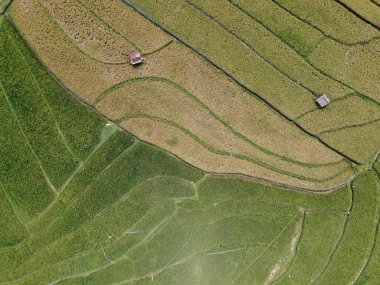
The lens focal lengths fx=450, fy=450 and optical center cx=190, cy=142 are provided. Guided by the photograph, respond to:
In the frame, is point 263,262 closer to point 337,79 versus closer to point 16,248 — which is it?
point 337,79

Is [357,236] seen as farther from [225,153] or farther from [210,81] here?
[210,81]

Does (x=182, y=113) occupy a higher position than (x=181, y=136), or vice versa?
(x=182, y=113)

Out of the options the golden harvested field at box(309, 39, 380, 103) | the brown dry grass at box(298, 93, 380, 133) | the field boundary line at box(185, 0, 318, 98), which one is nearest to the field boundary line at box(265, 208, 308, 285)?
the brown dry grass at box(298, 93, 380, 133)

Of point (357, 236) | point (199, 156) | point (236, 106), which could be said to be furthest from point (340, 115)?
point (199, 156)

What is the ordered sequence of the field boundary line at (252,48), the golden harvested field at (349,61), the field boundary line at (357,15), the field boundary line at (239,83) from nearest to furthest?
the field boundary line at (239,83) → the field boundary line at (252,48) → the field boundary line at (357,15) → the golden harvested field at (349,61)

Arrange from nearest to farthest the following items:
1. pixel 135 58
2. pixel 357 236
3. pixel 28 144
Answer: pixel 135 58 < pixel 28 144 < pixel 357 236

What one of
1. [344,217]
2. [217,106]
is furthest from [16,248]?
[344,217]

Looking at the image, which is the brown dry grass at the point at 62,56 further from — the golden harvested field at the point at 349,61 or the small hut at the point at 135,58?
the golden harvested field at the point at 349,61

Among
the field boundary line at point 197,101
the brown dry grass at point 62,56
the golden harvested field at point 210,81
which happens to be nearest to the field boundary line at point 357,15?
the golden harvested field at point 210,81
